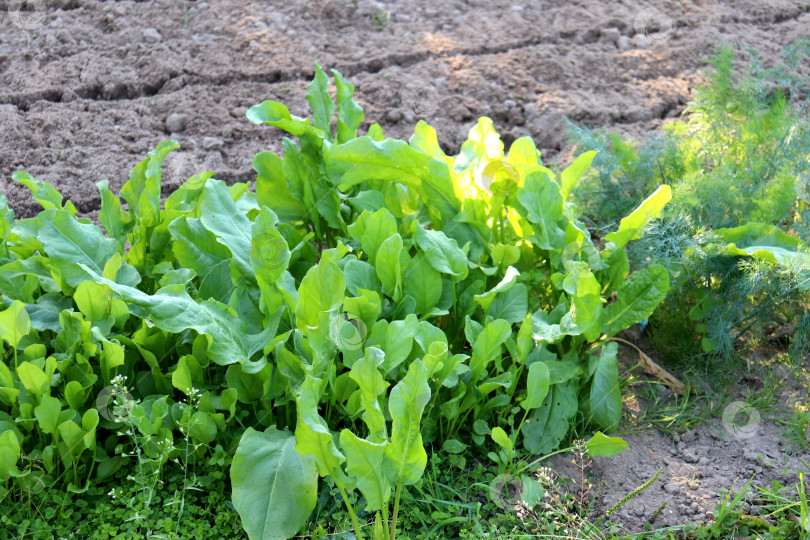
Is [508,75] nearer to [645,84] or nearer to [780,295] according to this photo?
[645,84]

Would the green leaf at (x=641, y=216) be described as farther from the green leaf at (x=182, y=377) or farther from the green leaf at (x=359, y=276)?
the green leaf at (x=182, y=377)

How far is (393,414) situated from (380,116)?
6.66 ft

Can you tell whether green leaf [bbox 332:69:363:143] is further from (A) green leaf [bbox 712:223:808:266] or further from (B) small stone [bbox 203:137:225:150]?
(A) green leaf [bbox 712:223:808:266]

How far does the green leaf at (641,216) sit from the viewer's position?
1.96 meters

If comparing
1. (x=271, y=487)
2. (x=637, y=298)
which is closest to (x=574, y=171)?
(x=637, y=298)

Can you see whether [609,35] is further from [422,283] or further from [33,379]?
[33,379]

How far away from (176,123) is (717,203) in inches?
82.5

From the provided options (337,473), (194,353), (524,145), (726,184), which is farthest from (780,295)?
(194,353)

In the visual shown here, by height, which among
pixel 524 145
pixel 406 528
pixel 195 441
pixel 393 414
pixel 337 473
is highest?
pixel 524 145

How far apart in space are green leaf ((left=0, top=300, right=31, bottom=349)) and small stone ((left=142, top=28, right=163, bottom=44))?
2203 millimetres

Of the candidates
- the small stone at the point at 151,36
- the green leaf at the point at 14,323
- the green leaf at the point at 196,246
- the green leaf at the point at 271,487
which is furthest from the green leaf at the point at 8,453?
the small stone at the point at 151,36

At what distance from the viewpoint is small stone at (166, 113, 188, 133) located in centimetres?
301

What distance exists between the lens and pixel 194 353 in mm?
1740

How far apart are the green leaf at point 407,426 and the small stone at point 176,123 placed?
6.53 feet
